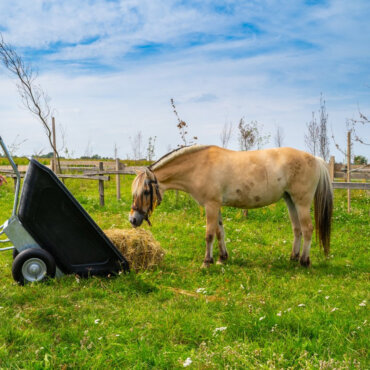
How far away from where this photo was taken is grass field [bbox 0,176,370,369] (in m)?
2.75

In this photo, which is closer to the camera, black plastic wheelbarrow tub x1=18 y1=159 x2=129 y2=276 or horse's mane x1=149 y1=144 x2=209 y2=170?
black plastic wheelbarrow tub x1=18 y1=159 x2=129 y2=276

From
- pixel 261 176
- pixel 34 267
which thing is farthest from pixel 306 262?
pixel 34 267

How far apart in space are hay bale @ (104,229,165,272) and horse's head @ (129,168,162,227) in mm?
223

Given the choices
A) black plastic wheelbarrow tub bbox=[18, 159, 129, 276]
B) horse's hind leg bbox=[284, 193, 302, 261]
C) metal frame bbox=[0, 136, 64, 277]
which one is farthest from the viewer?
horse's hind leg bbox=[284, 193, 302, 261]

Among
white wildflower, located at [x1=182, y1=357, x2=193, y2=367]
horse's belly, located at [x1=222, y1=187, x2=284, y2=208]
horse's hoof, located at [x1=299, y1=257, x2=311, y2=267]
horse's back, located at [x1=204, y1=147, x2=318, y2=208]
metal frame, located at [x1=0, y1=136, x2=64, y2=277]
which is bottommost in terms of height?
horse's hoof, located at [x1=299, y1=257, x2=311, y2=267]

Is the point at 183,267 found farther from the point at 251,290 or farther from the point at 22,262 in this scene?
the point at 22,262

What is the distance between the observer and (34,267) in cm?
437

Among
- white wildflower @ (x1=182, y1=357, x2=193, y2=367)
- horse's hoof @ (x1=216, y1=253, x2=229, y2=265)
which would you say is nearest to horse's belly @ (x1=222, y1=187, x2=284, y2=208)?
horse's hoof @ (x1=216, y1=253, x2=229, y2=265)

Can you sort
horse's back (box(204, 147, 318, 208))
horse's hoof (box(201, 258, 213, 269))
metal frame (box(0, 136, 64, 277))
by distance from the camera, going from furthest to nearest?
horse's back (box(204, 147, 318, 208)), horse's hoof (box(201, 258, 213, 269)), metal frame (box(0, 136, 64, 277))

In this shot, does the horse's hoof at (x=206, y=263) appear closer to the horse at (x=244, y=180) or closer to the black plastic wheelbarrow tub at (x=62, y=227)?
the horse at (x=244, y=180)

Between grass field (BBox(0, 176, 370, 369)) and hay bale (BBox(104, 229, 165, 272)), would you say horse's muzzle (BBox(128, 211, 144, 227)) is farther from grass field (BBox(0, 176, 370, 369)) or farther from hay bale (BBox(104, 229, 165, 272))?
grass field (BBox(0, 176, 370, 369))

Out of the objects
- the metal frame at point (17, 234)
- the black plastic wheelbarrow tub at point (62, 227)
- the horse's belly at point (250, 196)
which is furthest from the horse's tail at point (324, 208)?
the metal frame at point (17, 234)

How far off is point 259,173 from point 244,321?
272cm

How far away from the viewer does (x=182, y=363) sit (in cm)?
265
